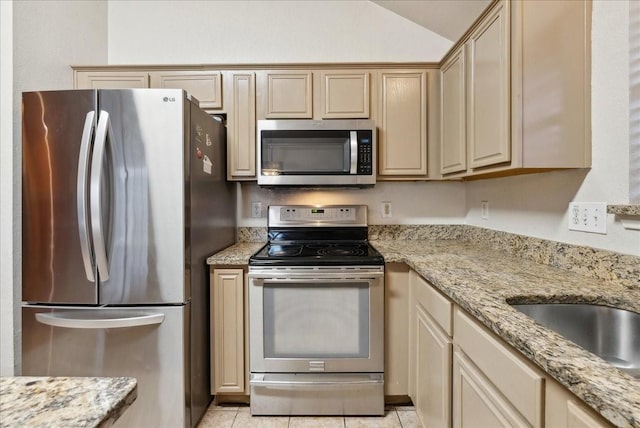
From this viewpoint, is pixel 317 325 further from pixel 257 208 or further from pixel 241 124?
pixel 241 124

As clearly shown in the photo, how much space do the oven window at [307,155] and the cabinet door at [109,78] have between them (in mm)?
998

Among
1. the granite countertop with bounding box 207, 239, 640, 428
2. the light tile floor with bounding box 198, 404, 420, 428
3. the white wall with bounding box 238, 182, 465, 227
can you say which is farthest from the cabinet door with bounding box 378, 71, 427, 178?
the light tile floor with bounding box 198, 404, 420, 428

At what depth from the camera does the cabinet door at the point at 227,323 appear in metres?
1.83

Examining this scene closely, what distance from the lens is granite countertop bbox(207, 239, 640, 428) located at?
57 cm

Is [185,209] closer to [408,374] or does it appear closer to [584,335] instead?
[408,374]

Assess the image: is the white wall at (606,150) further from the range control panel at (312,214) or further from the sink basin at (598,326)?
the range control panel at (312,214)

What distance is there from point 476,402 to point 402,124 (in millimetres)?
1647

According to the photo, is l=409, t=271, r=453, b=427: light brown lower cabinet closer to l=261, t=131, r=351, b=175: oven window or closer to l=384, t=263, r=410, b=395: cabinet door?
l=384, t=263, r=410, b=395: cabinet door

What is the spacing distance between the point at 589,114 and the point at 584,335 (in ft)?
2.84

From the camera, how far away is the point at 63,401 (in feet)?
1.54

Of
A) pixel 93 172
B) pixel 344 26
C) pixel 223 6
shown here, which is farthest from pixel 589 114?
pixel 223 6

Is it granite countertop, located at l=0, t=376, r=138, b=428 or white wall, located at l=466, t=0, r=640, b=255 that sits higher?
white wall, located at l=466, t=0, r=640, b=255

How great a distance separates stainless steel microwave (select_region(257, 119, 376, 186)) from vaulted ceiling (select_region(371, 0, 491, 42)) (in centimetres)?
93

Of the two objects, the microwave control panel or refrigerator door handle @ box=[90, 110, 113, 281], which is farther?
the microwave control panel
